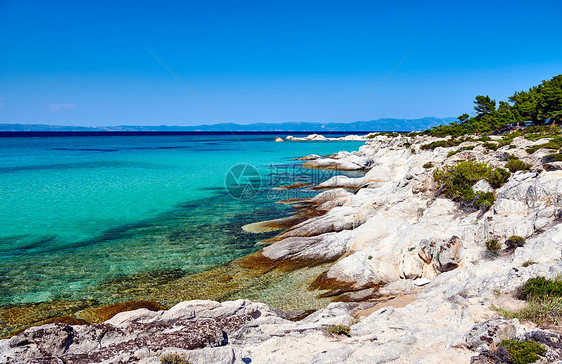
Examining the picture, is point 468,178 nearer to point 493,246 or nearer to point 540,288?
point 493,246

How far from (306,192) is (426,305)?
94.6 ft

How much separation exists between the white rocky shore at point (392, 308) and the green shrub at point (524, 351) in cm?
15

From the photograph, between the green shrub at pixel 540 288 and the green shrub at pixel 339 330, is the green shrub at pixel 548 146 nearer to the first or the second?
the green shrub at pixel 540 288

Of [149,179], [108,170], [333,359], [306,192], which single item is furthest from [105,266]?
[108,170]

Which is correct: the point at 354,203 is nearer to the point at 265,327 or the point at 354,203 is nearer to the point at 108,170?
the point at 265,327

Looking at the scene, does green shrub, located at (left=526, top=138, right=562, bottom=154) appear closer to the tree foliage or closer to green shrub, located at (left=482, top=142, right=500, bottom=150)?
green shrub, located at (left=482, top=142, right=500, bottom=150)

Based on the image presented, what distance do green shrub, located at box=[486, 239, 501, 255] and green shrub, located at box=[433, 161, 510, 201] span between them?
193 inches

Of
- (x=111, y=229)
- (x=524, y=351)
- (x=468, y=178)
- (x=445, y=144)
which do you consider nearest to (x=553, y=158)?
(x=468, y=178)

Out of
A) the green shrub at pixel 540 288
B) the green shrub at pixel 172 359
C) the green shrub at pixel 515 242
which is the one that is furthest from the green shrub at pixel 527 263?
the green shrub at pixel 172 359

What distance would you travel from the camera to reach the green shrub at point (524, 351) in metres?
6.40

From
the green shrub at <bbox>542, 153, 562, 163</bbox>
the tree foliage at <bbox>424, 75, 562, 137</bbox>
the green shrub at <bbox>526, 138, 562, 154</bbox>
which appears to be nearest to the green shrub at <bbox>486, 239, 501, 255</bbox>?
the green shrub at <bbox>542, 153, 562, 163</bbox>

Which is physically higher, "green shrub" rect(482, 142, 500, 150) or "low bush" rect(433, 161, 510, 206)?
"green shrub" rect(482, 142, 500, 150)

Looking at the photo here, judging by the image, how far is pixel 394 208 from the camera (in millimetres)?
21406

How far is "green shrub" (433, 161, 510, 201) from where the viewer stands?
18984 millimetres
